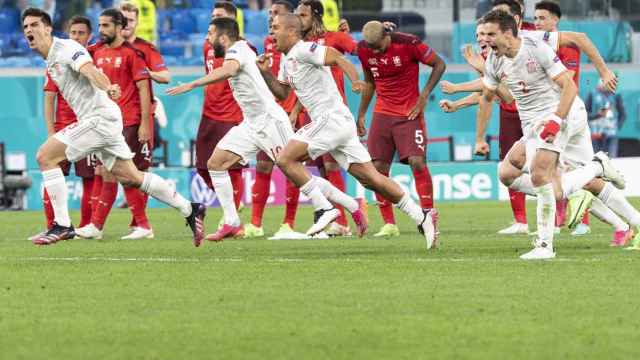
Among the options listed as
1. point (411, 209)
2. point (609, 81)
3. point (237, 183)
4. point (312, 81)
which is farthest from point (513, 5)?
point (237, 183)

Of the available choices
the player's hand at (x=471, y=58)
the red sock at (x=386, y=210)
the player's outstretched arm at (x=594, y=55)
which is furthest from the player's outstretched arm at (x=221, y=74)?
the player's outstretched arm at (x=594, y=55)

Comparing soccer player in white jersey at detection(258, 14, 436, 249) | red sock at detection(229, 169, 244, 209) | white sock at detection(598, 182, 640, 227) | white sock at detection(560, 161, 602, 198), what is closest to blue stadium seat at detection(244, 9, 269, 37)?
red sock at detection(229, 169, 244, 209)

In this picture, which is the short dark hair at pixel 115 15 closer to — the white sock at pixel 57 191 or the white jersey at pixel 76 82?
the white jersey at pixel 76 82

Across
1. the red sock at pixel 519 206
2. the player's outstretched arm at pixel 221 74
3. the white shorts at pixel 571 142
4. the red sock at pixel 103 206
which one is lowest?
the red sock at pixel 519 206

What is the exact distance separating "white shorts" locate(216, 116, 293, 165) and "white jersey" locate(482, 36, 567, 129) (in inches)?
109

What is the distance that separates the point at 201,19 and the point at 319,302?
21.4m

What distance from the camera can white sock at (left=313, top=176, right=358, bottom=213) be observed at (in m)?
14.3

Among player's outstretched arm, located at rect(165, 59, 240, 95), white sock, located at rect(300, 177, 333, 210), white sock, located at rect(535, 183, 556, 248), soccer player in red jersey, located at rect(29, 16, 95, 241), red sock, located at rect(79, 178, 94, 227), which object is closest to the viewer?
white sock, located at rect(535, 183, 556, 248)

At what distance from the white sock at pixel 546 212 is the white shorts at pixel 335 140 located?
2405 millimetres

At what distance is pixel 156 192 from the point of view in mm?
14523

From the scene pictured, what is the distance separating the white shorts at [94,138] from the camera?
1437cm

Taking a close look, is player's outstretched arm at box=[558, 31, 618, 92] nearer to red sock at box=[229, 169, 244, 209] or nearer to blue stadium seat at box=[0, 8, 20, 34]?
red sock at box=[229, 169, 244, 209]

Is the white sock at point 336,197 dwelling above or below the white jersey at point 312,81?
below

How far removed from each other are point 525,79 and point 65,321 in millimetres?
5027
